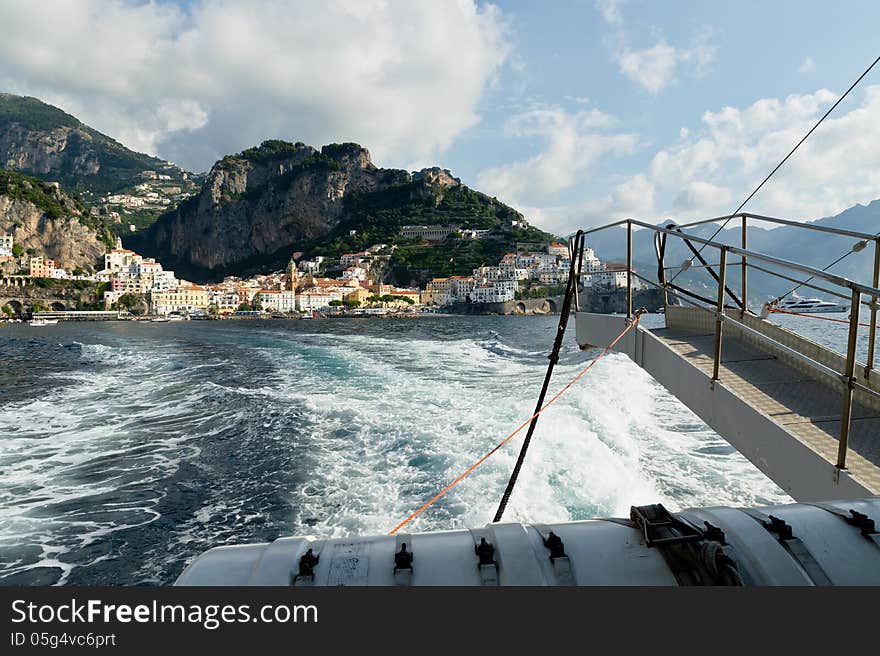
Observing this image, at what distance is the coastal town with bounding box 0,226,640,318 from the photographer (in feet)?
278

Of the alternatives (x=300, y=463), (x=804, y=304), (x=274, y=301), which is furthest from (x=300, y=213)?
(x=300, y=463)

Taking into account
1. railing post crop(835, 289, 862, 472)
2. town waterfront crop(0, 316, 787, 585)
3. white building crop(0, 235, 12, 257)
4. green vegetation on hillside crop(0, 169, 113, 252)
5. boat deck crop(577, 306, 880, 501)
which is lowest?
town waterfront crop(0, 316, 787, 585)

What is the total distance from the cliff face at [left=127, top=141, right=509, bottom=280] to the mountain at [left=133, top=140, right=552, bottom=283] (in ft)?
0.92

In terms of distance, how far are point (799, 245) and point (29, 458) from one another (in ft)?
731

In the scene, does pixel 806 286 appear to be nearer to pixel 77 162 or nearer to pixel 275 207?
pixel 275 207

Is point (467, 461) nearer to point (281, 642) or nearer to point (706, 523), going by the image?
point (706, 523)

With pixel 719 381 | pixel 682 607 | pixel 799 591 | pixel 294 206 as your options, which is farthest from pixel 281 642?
pixel 294 206

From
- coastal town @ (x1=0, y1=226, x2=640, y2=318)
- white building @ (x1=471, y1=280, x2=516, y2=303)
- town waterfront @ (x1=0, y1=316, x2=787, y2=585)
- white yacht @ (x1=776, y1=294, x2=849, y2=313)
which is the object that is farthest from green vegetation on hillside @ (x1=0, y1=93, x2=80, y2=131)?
white yacht @ (x1=776, y1=294, x2=849, y2=313)

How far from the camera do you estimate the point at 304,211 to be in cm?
14000

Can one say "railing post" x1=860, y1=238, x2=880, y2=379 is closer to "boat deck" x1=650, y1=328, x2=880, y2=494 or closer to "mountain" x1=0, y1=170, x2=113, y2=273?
"boat deck" x1=650, y1=328, x2=880, y2=494

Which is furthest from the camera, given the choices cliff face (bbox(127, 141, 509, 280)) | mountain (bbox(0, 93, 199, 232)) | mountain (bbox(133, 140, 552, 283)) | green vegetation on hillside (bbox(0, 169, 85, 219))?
mountain (bbox(0, 93, 199, 232))

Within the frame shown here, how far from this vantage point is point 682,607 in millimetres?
1125

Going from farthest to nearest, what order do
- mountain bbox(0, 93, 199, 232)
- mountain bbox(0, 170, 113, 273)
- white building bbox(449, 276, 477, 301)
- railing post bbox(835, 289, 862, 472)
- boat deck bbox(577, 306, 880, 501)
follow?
mountain bbox(0, 93, 199, 232), white building bbox(449, 276, 477, 301), mountain bbox(0, 170, 113, 273), boat deck bbox(577, 306, 880, 501), railing post bbox(835, 289, 862, 472)

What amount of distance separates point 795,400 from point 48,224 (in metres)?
117
